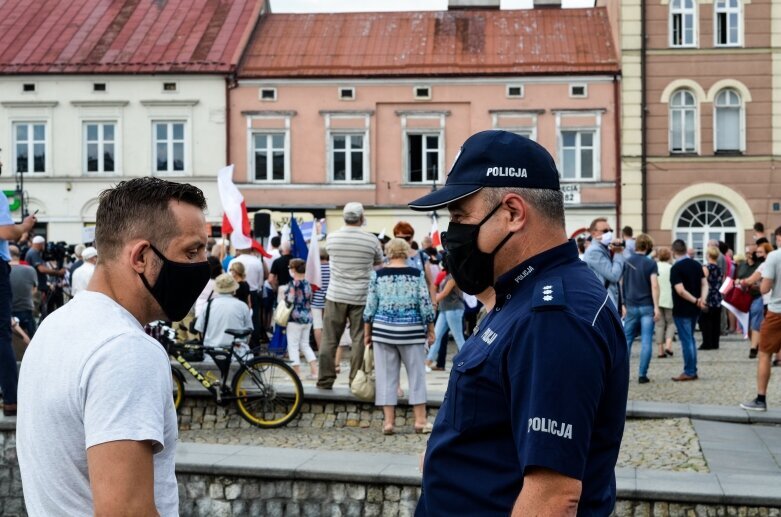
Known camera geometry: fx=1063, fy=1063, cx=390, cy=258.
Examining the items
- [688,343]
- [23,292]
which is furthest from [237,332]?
[688,343]

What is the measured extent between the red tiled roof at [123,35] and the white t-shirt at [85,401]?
34283mm

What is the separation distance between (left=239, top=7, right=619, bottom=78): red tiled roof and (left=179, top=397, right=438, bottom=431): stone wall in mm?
25774

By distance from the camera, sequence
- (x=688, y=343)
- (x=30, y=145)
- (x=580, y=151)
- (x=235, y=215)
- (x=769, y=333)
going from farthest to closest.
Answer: (x=30, y=145)
(x=580, y=151)
(x=235, y=215)
(x=688, y=343)
(x=769, y=333)

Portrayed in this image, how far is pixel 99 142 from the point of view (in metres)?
37.1

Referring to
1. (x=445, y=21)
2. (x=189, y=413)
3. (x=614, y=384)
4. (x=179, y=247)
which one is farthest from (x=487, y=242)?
(x=445, y=21)

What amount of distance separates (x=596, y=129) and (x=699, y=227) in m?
4.72

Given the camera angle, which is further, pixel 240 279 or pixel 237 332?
pixel 240 279

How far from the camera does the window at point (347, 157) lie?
36.7 m

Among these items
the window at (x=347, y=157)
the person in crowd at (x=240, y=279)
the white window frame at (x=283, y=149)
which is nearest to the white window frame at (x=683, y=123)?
the window at (x=347, y=157)

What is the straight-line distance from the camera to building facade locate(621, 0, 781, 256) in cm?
3519

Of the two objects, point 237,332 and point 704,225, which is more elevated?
Result: point 704,225

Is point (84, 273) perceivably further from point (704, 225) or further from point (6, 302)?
point (704, 225)

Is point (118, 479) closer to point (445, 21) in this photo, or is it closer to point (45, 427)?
point (45, 427)

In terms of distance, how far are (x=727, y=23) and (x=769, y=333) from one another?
88.4 feet
